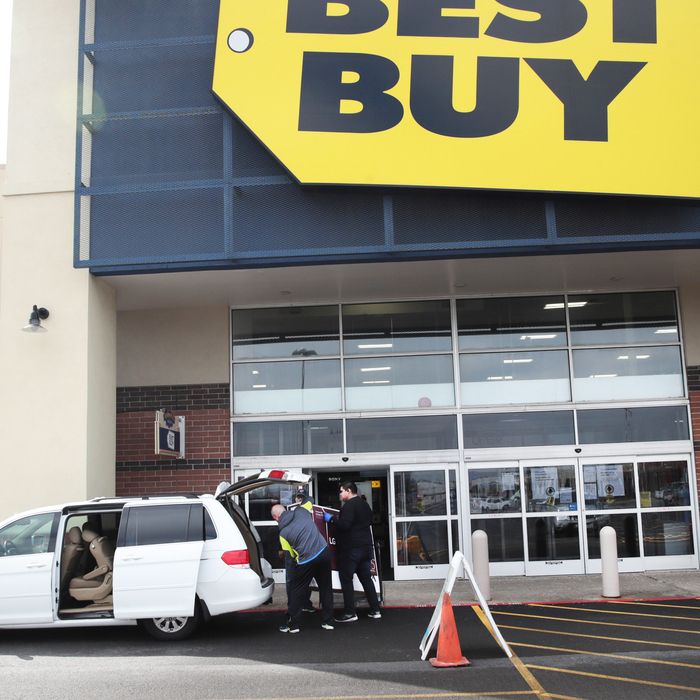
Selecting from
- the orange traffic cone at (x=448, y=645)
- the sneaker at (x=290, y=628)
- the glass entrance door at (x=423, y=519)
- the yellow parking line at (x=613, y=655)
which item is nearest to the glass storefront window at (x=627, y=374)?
the glass entrance door at (x=423, y=519)

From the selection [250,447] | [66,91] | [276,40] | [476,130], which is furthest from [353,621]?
[66,91]

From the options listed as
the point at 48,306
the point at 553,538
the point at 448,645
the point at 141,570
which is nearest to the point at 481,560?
the point at 553,538

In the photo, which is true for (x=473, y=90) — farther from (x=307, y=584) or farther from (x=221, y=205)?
(x=307, y=584)

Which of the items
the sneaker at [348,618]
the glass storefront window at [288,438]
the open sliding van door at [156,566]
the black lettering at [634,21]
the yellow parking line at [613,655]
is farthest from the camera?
the glass storefront window at [288,438]

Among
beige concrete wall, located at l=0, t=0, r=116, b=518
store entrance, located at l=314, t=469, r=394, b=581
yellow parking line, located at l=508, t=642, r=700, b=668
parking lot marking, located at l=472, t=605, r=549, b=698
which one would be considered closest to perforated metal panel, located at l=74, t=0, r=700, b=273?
beige concrete wall, located at l=0, t=0, r=116, b=518

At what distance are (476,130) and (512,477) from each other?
5.78 meters

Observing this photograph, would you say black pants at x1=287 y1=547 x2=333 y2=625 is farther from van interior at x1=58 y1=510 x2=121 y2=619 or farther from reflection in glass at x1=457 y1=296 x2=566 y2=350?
reflection in glass at x1=457 y1=296 x2=566 y2=350

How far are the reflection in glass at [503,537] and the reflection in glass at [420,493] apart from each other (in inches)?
26.5

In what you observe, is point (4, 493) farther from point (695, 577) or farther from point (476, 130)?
point (695, 577)

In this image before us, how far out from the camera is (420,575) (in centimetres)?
1438

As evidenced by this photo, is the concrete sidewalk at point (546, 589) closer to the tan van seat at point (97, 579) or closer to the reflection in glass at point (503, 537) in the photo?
the reflection in glass at point (503, 537)

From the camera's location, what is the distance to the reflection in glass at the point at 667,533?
14.5m

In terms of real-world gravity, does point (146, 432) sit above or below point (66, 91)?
below

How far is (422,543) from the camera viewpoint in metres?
14.5
